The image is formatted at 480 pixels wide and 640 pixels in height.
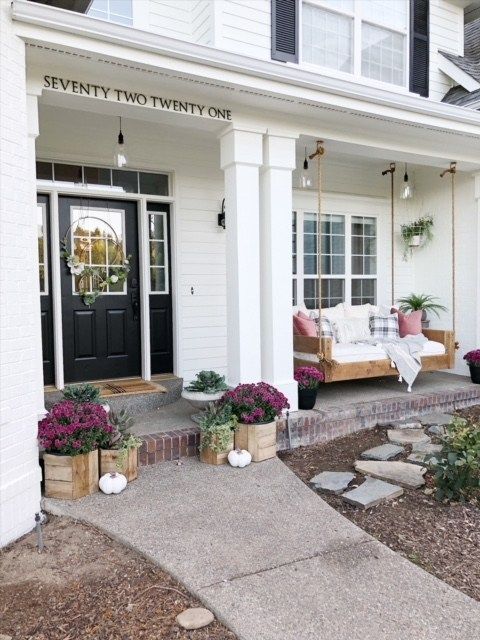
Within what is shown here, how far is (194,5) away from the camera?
17.7 feet

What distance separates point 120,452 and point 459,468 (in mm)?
2150

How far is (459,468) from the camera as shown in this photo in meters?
3.10

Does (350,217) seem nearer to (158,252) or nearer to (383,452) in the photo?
(158,252)

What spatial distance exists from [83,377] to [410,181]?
5001 mm

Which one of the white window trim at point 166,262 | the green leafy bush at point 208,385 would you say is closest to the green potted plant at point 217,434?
the green leafy bush at point 208,385

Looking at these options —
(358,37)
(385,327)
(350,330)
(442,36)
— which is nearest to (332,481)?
(350,330)

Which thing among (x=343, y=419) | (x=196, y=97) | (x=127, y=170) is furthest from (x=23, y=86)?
(x=343, y=419)

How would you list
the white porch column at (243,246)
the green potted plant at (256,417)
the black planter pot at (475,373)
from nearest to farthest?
the green potted plant at (256,417)
the white porch column at (243,246)
the black planter pot at (475,373)

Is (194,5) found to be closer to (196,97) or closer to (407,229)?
(196,97)

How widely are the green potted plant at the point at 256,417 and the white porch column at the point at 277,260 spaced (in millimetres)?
565

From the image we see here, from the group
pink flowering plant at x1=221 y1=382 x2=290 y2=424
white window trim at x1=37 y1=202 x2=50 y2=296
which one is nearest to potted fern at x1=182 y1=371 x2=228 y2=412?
pink flowering plant at x1=221 y1=382 x2=290 y2=424

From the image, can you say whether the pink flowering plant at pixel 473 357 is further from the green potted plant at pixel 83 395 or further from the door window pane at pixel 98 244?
the green potted plant at pixel 83 395

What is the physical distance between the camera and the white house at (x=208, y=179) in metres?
3.09

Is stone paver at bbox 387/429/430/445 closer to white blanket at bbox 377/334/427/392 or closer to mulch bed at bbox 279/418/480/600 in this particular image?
mulch bed at bbox 279/418/480/600
